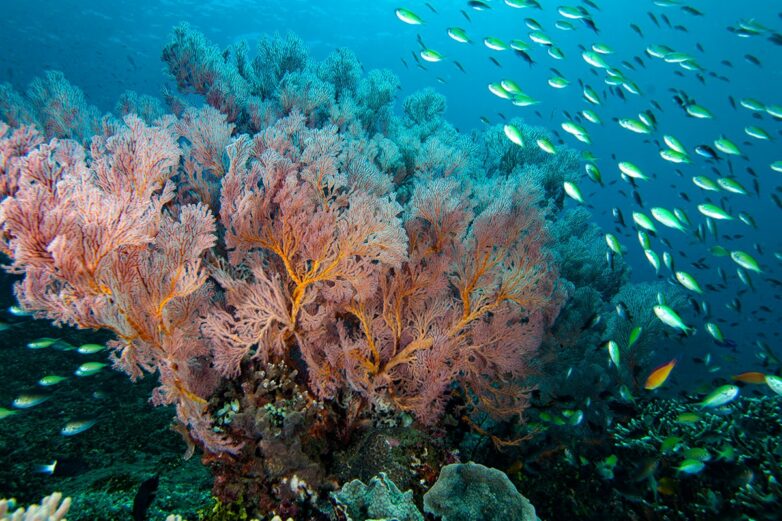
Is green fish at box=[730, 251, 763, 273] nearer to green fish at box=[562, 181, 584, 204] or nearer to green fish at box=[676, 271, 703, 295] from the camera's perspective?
green fish at box=[676, 271, 703, 295]

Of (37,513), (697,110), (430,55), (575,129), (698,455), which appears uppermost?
(430,55)

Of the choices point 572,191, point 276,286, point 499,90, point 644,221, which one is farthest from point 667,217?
point 276,286

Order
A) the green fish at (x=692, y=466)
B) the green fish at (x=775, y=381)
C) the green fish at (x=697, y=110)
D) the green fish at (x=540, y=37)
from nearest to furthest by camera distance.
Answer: the green fish at (x=692, y=466)
the green fish at (x=775, y=381)
the green fish at (x=697, y=110)
the green fish at (x=540, y=37)

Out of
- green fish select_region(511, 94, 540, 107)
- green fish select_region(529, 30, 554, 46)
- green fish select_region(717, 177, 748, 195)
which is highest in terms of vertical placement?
green fish select_region(529, 30, 554, 46)

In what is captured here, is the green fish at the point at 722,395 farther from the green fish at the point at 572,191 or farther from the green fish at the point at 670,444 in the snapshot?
the green fish at the point at 572,191

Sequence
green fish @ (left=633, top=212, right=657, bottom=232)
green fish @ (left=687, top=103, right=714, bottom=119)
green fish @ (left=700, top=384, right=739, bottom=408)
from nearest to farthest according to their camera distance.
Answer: green fish @ (left=700, top=384, right=739, bottom=408)
green fish @ (left=633, top=212, right=657, bottom=232)
green fish @ (left=687, top=103, right=714, bottom=119)

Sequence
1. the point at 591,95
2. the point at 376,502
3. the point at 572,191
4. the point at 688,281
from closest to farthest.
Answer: the point at 376,502, the point at 688,281, the point at 572,191, the point at 591,95

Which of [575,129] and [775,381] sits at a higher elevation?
[575,129]

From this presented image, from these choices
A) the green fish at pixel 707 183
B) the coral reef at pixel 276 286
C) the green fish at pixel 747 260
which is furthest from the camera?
the green fish at pixel 707 183

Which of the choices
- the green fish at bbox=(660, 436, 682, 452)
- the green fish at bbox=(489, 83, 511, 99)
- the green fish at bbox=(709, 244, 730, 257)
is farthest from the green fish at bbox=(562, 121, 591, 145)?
the green fish at bbox=(660, 436, 682, 452)

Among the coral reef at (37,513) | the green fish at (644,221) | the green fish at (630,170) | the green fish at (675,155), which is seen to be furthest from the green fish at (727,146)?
the coral reef at (37,513)

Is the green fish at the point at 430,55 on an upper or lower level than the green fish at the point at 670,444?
upper

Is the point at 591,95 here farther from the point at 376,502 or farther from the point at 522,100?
the point at 376,502

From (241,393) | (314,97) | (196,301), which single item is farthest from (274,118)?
(241,393)
